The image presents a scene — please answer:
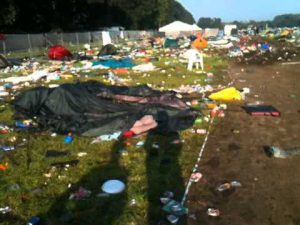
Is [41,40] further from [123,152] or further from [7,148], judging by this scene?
[123,152]

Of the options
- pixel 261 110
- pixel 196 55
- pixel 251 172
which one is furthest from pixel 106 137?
pixel 196 55

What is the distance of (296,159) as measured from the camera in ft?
24.0

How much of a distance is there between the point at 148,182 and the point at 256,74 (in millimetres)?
13150

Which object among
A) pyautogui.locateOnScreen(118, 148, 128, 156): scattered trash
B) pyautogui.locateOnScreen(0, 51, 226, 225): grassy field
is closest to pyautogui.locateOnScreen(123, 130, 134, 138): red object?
pyautogui.locateOnScreen(0, 51, 226, 225): grassy field

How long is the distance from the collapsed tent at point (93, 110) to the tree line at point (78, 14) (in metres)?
31.0

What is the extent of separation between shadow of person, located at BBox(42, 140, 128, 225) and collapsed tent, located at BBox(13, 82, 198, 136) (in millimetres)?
2452

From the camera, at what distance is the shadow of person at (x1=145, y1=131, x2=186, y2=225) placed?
18.0ft

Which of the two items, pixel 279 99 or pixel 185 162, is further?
pixel 279 99

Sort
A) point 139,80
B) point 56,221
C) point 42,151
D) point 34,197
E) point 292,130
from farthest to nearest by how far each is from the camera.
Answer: point 139,80 → point 292,130 → point 42,151 → point 34,197 → point 56,221

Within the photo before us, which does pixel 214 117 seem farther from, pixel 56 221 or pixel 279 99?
pixel 56 221

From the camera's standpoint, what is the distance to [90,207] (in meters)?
5.66

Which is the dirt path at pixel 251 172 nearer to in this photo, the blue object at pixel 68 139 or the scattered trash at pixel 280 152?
the scattered trash at pixel 280 152

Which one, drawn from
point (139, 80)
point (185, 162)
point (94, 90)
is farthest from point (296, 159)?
point (139, 80)

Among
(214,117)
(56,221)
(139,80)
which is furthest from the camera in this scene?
(139,80)
